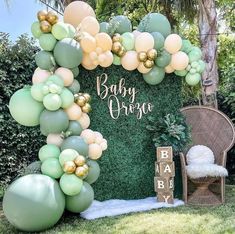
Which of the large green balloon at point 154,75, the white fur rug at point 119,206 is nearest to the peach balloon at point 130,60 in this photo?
the large green balloon at point 154,75

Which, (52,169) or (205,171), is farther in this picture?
(205,171)

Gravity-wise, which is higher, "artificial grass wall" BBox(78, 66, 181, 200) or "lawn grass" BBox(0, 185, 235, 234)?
"artificial grass wall" BBox(78, 66, 181, 200)

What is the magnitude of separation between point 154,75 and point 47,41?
1357mm

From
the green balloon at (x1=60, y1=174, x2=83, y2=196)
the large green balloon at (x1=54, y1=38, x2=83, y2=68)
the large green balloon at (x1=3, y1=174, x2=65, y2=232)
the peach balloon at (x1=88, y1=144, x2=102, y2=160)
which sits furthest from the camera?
the peach balloon at (x1=88, y1=144, x2=102, y2=160)

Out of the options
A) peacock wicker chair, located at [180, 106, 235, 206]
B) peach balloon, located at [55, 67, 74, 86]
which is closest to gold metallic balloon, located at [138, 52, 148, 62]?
peach balloon, located at [55, 67, 74, 86]

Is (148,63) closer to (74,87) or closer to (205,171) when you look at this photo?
(74,87)

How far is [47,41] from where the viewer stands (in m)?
3.67

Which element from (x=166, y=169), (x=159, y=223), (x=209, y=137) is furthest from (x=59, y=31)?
(x=209, y=137)

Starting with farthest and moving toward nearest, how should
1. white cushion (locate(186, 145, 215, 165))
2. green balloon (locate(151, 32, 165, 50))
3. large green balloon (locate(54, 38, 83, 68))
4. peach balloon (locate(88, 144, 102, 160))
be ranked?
white cushion (locate(186, 145, 215, 165))
green balloon (locate(151, 32, 165, 50))
peach balloon (locate(88, 144, 102, 160))
large green balloon (locate(54, 38, 83, 68))

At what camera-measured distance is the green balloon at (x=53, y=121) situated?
11.6ft

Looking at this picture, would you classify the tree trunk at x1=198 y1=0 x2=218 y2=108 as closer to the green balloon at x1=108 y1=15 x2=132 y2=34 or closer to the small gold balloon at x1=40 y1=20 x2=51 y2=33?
the green balloon at x1=108 y1=15 x2=132 y2=34

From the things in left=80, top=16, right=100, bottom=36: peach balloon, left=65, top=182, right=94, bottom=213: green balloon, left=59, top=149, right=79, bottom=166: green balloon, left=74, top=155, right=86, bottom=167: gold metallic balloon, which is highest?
left=80, top=16, right=100, bottom=36: peach balloon

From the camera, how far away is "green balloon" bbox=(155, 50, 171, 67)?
429 cm

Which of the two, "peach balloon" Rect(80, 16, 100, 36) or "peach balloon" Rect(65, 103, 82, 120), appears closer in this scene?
"peach balloon" Rect(65, 103, 82, 120)
